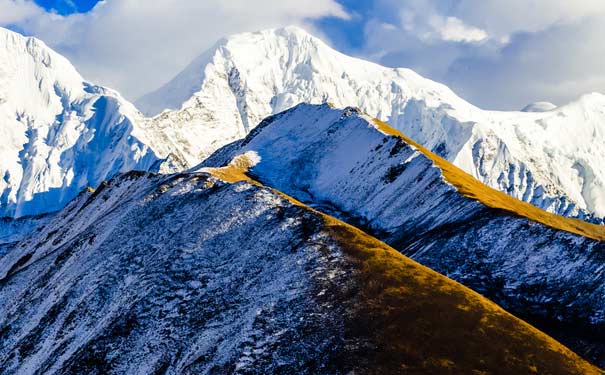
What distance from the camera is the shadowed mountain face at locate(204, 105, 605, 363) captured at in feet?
246

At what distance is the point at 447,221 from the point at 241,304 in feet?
160

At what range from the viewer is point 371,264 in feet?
215

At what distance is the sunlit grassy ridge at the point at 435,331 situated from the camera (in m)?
49.4

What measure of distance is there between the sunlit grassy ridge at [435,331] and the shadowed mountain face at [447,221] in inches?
518

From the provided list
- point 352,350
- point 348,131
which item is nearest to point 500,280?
point 352,350

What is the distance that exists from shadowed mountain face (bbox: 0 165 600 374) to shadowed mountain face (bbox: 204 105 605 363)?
17.7 metres

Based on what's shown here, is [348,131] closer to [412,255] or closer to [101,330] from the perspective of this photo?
[412,255]

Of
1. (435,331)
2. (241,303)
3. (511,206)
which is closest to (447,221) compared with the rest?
(511,206)

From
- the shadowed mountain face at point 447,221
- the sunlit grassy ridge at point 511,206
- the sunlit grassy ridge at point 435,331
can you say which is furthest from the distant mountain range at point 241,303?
the sunlit grassy ridge at point 511,206

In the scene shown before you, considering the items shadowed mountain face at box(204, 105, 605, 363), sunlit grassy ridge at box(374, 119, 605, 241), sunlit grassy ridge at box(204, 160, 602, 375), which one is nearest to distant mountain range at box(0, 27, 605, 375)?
sunlit grassy ridge at box(204, 160, 602, 375)

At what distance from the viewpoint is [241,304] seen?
65688 mm

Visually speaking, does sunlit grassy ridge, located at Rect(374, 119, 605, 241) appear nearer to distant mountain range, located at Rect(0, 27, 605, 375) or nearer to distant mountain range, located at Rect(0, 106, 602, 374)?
distant mountain range, located at Rect(0, 27, 605, 375)

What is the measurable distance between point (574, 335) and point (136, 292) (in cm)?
4510

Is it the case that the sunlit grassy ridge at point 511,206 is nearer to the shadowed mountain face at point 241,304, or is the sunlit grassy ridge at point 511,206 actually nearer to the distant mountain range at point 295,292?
the distant mountain range at point 295,292
